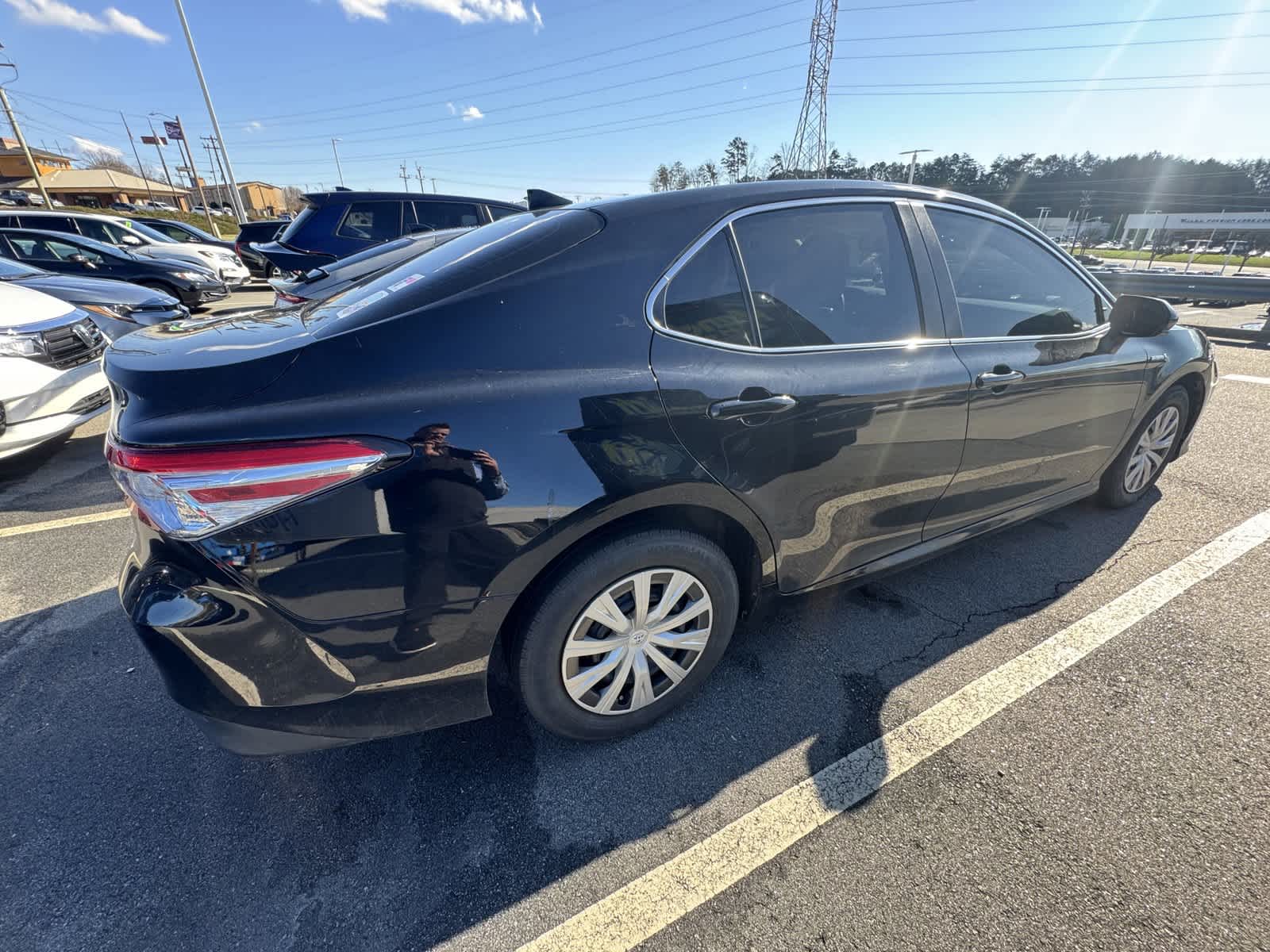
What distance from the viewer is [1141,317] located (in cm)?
277

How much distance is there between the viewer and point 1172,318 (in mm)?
2797

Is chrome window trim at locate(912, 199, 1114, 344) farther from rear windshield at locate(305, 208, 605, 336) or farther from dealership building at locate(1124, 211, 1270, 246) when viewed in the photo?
dealership building at locate(1124, 211, 1270, 246)

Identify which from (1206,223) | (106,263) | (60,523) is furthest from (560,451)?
(1206,223)

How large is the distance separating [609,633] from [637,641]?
0.34ft

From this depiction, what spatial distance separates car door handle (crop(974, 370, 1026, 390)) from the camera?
2.24 m

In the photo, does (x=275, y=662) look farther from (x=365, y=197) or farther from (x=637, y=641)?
(x=365, y=197)

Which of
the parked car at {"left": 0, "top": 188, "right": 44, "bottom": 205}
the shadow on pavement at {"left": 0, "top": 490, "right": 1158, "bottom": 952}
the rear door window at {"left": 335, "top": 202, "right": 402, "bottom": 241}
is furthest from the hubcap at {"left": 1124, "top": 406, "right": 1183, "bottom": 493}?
the parked car at {"left": 0, "top": 188, "right": 44, "bottom": 205}

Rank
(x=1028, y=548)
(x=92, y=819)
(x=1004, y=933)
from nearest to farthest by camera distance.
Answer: (x=1004, y=933) < (x=92, y=819) < (x=1028, y=548)

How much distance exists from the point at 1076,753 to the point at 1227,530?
2289 millimetres

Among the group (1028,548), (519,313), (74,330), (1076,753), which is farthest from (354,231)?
(1076,753)

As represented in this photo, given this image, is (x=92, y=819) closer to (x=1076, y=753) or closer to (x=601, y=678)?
(x=601, y=678)

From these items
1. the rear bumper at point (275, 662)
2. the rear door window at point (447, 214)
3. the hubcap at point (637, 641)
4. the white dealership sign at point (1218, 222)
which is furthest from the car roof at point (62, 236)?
the white dealership sign at point (1218, 222)

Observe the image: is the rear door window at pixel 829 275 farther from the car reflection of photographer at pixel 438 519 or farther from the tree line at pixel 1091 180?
the tree line at pixel 1091 180

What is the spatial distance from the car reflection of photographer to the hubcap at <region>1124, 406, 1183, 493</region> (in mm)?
3641
